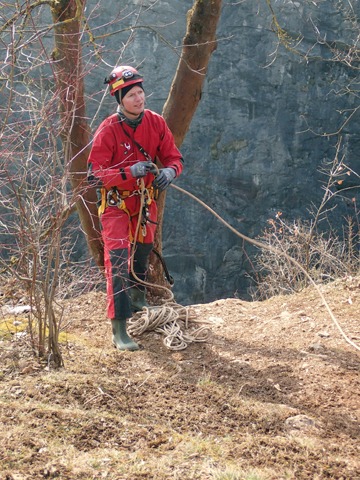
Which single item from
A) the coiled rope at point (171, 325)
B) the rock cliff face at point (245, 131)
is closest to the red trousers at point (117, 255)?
the coiled rope at point (171, 325)

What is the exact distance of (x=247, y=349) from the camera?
456 cm

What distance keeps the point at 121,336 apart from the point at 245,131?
31748 mm

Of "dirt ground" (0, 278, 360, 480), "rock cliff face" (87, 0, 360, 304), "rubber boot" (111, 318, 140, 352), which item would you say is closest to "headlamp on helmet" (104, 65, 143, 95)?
"rubber boot" (111, 318, 140, 352)

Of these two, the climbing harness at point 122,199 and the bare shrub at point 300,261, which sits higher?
the climbing harness at point 122,199

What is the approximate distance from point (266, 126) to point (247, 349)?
31.9 meters

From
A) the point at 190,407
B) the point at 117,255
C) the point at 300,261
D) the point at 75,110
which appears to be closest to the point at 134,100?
the point at 75,110

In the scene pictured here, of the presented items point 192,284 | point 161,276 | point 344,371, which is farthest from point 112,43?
point 344,371

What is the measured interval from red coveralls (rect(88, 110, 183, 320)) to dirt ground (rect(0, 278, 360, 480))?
439 millimetres

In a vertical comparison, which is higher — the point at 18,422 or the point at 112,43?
the point at 112,43

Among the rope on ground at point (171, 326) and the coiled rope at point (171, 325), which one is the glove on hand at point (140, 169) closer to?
the coiled rope at point (171, 325)

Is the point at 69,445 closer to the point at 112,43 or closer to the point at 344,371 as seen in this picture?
the point at 344,371

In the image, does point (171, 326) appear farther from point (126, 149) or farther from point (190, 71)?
point (190, 71)

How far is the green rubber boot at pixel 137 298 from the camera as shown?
5195mm

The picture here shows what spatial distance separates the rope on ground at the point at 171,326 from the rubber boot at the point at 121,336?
0.25 metres
